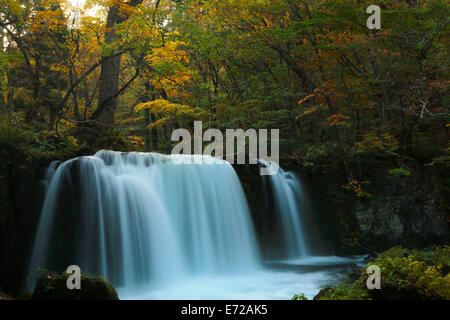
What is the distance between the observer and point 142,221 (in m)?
7.84

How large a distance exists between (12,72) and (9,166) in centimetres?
1056

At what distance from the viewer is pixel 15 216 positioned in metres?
6.86

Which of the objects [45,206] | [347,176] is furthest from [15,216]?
[347,176]

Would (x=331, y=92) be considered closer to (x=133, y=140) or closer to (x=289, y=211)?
(x=289, y=211)

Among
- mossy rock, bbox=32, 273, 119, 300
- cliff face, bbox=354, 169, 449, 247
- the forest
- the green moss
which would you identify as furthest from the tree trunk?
the green moss

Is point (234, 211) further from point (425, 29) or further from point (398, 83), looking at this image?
point (425, 29)

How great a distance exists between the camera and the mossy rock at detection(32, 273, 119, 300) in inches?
183

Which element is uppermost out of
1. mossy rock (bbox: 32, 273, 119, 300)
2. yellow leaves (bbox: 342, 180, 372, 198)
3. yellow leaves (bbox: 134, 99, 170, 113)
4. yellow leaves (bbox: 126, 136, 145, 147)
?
yellow leaves (bbox: 134, 99, 170, 113)

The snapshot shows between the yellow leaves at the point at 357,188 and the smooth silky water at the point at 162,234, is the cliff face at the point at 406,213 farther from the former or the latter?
the smooth silky water at the point at 162,234

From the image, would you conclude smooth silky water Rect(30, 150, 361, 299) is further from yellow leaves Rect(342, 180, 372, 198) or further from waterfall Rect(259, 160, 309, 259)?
yellow leaves Rect(342, 180, 372, 198)

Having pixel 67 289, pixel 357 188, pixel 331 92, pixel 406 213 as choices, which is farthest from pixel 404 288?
pixel 331 92

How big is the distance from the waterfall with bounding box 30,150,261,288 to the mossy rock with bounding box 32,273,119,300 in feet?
7.27

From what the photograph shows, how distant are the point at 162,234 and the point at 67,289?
3372mm

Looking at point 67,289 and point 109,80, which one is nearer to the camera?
point 67,289
